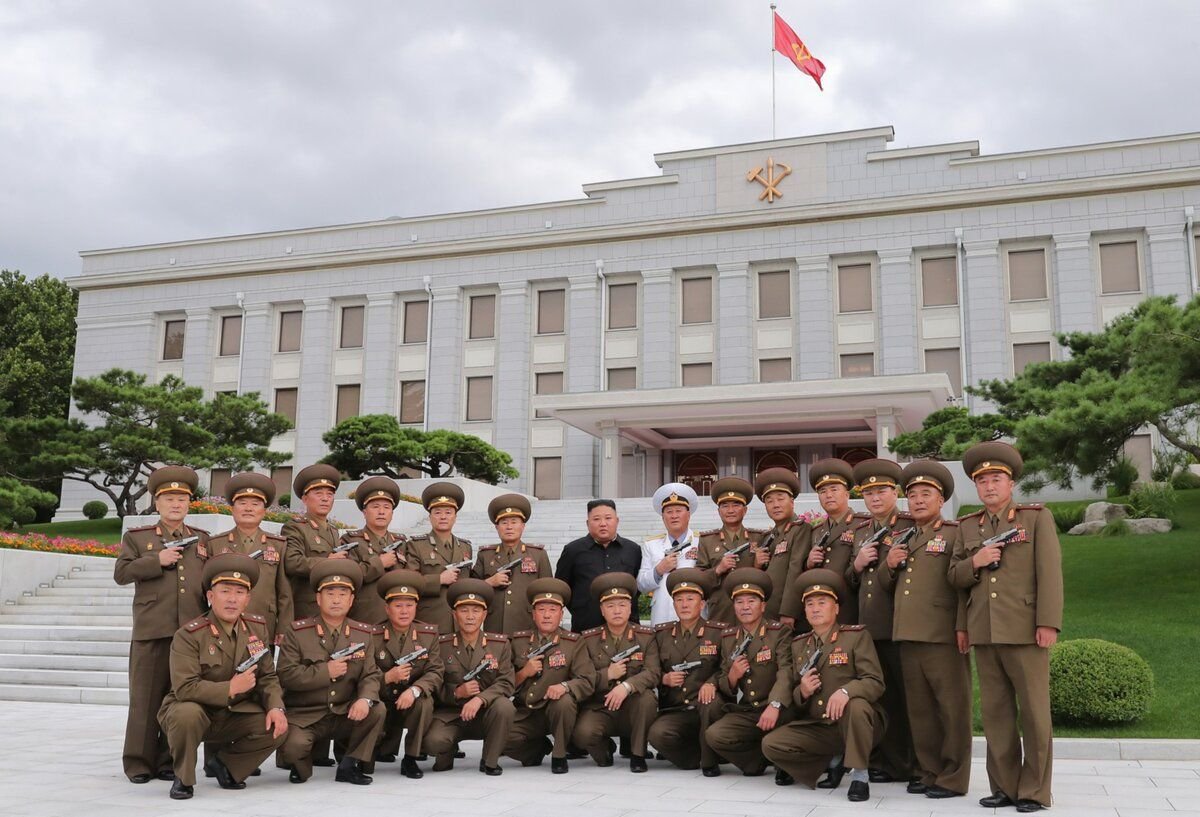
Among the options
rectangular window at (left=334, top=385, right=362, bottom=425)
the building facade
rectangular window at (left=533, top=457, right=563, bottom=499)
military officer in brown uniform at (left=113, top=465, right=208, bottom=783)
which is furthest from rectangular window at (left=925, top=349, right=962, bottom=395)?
military officer in brown uniform at (left=113, top=465, right=208, bottom=783)

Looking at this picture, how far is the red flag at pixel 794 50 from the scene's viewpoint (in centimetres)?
3322

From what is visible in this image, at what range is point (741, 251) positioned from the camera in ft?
113

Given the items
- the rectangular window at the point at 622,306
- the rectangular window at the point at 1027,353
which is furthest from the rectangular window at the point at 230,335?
the rectangular window at the point at 1027,353

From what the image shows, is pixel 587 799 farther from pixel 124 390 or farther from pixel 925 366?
pixel 925 366

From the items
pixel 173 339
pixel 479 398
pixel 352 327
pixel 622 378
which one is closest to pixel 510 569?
pixel 622 378

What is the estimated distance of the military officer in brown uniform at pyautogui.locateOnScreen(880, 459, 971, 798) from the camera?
6770 millimetres

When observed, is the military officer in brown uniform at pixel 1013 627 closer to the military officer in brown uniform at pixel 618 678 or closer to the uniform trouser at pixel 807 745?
the uniform trouser at pixel 807 745

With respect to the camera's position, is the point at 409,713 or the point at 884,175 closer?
the point at 409,713

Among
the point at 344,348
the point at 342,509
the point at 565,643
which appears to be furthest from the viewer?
the point at 344,348

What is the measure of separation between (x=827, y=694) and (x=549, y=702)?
6.76ft

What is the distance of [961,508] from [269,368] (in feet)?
78.3

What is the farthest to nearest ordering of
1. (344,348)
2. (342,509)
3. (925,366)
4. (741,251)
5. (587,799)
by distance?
1. (344,348)
2. (741,251)
3. (925,366)
4. (342,509)
5. (587,799)

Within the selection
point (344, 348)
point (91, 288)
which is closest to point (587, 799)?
point (344, 348)

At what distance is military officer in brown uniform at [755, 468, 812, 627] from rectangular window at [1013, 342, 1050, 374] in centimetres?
2533
